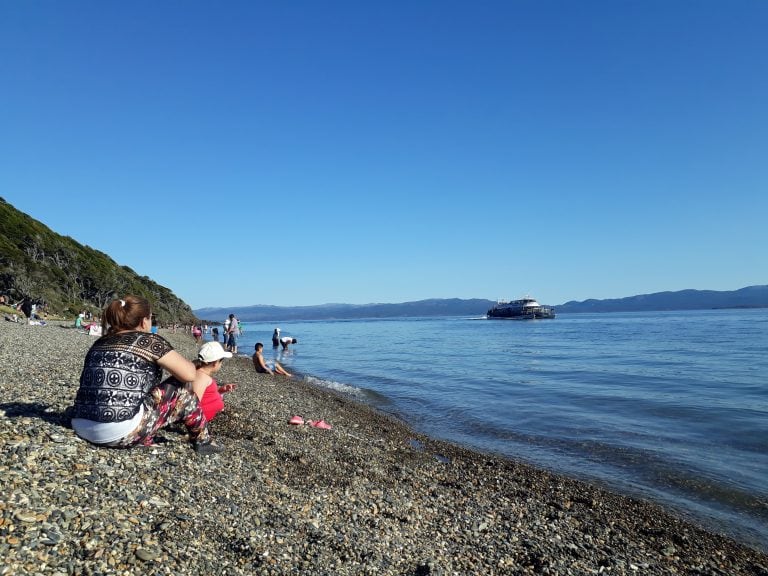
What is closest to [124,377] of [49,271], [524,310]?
[49,271]

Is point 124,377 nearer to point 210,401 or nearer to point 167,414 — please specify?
point 167,414

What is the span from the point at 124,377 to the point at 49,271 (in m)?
53.5

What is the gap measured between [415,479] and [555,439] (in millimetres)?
→ 6162

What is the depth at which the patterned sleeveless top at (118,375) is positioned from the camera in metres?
4.98

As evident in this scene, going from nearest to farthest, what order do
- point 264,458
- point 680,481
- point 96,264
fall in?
1. point 264,458
2. point 680,481
3. point 96,264

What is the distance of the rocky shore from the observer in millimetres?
3941

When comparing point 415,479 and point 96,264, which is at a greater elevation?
point 96,264

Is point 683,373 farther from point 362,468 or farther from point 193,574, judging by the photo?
point 193,574

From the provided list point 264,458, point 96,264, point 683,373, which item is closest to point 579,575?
point 264,458

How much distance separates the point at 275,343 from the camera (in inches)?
1539

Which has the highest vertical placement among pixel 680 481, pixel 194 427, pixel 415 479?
pixel 194 427

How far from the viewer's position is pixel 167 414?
590cm

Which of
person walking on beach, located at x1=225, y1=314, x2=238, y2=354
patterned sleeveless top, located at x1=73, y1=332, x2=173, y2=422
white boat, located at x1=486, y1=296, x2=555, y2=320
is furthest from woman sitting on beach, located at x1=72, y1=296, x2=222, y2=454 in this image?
white boat, located at x1=486, y1=296, x2=555, y2=320

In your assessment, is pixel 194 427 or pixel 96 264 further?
pixel 96 264
